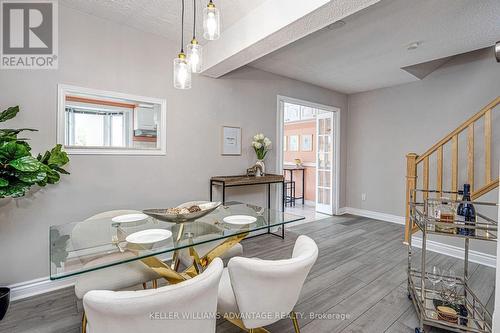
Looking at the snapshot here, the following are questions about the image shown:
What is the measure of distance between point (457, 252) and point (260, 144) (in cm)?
297

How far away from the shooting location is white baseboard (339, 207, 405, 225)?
4.61 metres

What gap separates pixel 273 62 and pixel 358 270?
296cm

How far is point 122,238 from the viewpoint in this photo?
1590 millimetres

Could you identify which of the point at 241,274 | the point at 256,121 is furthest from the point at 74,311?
the point at 256,121

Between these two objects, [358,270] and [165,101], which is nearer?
[358,270]

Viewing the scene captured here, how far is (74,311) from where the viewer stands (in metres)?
2.04

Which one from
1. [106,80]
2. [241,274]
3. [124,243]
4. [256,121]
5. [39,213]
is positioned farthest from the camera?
[256,121]

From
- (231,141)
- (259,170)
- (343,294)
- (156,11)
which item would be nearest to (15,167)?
(156,11)

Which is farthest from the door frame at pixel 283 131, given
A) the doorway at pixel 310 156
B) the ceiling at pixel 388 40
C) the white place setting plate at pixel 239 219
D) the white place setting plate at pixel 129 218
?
the white place setting plate at pixel 129 218

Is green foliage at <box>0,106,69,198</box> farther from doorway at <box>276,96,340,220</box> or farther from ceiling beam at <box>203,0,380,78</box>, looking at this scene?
doorway at <box>276,96,340,220</box>

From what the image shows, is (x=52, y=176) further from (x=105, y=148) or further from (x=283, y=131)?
(x=283, y=131)

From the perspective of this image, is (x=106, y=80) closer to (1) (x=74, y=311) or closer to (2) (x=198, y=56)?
(2) (x=198, y=56)

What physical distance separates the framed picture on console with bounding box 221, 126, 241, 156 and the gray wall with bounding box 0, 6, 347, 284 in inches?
3.7

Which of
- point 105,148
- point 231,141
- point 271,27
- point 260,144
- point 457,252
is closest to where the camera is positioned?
point 271,27
